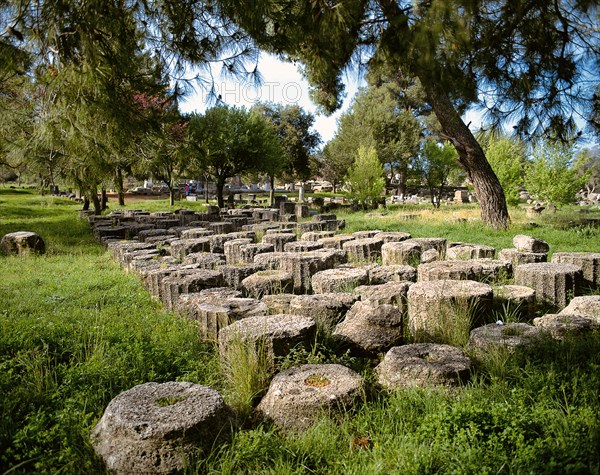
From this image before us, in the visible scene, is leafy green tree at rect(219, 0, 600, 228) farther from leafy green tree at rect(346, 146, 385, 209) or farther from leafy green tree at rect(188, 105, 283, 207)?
leafy green tree at rect(188, 105, 283, 207)

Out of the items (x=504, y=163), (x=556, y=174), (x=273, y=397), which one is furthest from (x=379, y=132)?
(x=273, y=397)

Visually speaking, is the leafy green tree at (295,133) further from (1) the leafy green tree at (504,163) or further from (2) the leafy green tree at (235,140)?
(1) the leafy green tree at (504,163)

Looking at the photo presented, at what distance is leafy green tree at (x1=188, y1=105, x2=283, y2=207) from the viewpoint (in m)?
27.4

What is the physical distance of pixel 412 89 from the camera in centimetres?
4078

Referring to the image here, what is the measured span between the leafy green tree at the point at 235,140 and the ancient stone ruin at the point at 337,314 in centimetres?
1829

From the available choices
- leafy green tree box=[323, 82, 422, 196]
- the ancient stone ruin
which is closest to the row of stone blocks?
the ancient stone ruin

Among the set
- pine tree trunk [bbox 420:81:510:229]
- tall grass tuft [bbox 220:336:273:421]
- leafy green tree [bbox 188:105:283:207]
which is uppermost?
leafy green tree [bbox 188:105:283:207]

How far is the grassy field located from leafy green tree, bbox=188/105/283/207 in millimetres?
22480

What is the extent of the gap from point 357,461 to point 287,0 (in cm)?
518

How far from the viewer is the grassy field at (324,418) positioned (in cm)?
272

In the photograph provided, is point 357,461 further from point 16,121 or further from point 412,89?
point 412,89

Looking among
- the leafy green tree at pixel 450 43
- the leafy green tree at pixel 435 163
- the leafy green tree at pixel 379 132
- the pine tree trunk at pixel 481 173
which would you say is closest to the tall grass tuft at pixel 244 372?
the leafy green tree at pixel 450 43

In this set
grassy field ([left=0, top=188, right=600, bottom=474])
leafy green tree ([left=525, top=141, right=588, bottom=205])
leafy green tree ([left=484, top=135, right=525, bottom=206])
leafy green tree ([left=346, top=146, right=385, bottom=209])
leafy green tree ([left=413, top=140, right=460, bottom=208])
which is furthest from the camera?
leafy green tree ([left=413, top=140, right=460, bottom=208])

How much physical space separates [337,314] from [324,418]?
2.25 metres
